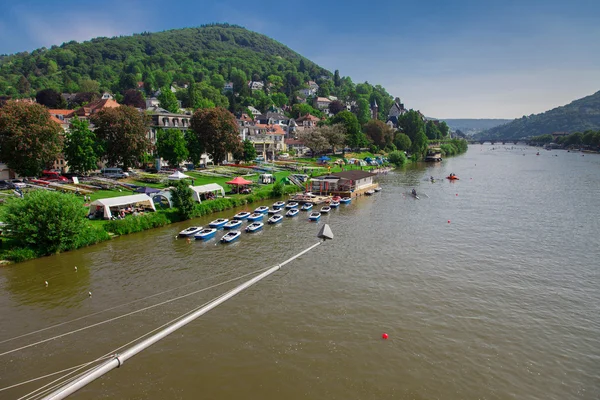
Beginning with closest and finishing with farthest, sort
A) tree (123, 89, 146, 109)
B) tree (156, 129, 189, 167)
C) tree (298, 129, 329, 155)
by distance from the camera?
tree (156, 129, 189, 167), tree (298, 129, 329, 155), tree (123, 89, 146, 109)

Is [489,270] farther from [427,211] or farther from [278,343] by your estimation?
[427,211]

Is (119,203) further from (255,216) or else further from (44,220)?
(255,216)

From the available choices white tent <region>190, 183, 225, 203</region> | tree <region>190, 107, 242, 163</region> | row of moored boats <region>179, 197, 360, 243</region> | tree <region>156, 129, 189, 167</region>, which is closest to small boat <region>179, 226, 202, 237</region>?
row of moored boats <region>179, 197, 360, 243</region>

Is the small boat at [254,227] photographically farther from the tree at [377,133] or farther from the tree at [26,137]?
the tree at [377,133]

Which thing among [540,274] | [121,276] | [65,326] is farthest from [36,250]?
[540,274]

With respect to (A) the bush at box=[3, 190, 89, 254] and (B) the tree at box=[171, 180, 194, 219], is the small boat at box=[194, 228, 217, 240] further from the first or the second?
(A) the bush at box=[3, 190, 89, 254]

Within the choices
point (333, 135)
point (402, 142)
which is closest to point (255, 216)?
point (333, 135)

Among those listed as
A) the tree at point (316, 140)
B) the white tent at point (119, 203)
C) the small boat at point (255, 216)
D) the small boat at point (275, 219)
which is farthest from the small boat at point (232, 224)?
the tree at point (316, 140)
